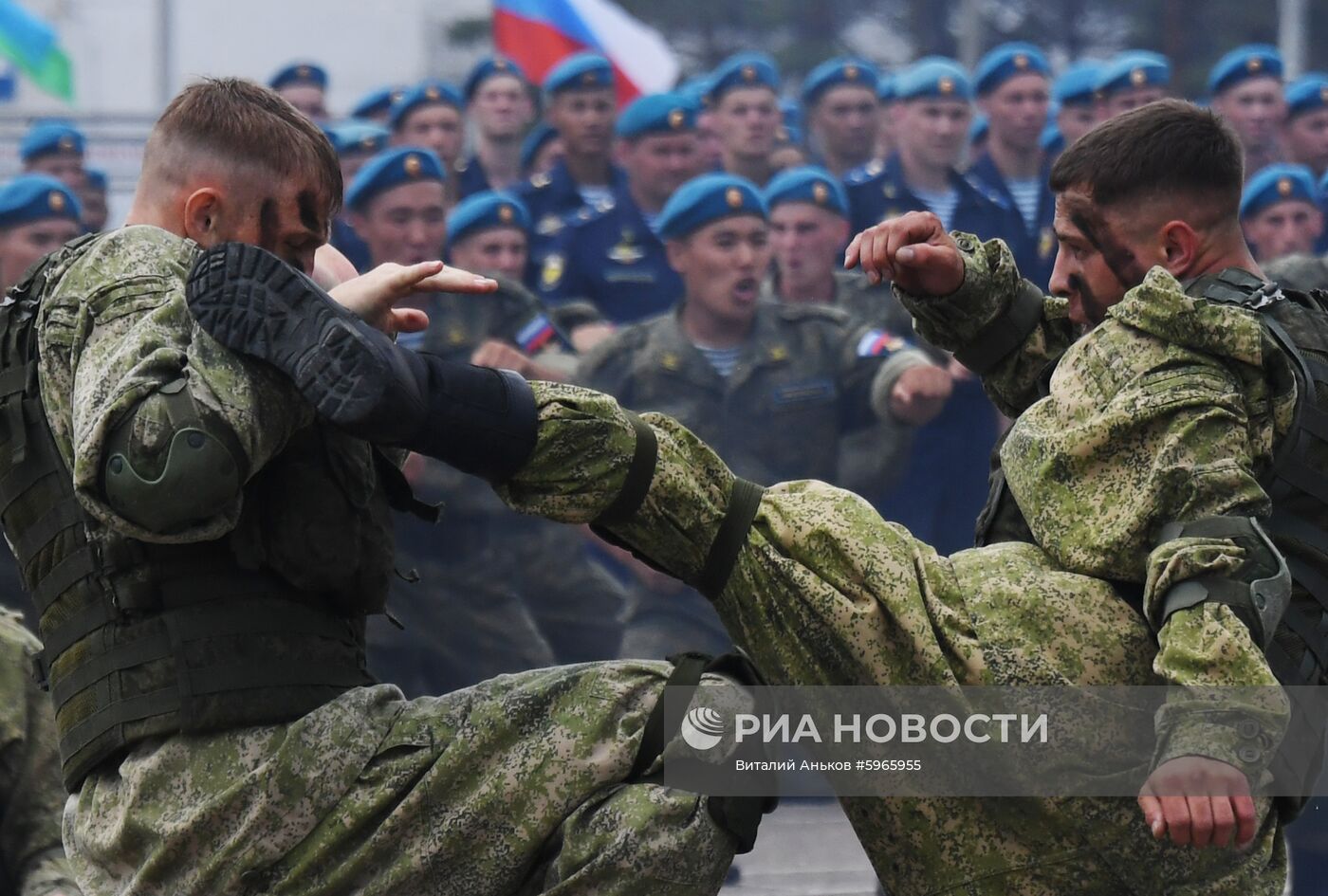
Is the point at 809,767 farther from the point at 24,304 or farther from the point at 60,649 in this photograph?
the point at 24,304

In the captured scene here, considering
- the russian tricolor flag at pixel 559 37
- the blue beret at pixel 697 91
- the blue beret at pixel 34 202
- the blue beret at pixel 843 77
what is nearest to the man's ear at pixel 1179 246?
the blue beret at pixel 34 202

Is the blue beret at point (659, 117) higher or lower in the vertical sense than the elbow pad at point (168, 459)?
lower

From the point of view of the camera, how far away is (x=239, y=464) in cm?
283

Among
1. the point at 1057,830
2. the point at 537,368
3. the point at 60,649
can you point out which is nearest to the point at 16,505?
the point at 60,649

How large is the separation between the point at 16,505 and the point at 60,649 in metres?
0.23

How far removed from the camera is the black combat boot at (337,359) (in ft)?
8.98

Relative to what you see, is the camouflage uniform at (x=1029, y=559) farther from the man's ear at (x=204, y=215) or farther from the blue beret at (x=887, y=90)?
the blue beret at (x=887, y=90)

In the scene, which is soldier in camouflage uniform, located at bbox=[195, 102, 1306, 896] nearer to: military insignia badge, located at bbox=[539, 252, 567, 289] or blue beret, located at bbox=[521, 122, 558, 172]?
military insignia badge, located at bbox=[539, 252, 567, 289]

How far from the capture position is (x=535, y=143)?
9.73 meters

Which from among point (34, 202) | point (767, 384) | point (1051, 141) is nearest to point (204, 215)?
point (767, 384)

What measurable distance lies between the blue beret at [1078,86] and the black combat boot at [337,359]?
6979 millimetres

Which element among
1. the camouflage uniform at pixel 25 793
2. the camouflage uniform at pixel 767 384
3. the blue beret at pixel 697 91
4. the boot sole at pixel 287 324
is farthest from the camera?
the blue beret at pixel 697 91

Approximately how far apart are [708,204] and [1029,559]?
197 inches

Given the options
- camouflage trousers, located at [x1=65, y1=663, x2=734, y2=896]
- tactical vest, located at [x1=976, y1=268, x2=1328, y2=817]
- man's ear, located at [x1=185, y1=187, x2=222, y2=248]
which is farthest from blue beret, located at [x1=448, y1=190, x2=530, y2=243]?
camouflage trousers, located at [x1=65, y1=663, x2=734, y2=896]
